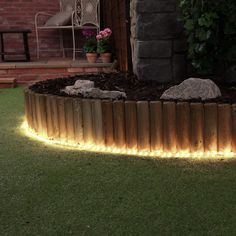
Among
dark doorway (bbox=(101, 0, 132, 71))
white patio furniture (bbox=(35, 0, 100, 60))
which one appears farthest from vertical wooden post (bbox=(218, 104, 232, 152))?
white patio furniture (bbox=(35, 0, 100, 60))

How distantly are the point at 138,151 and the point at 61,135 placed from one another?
2.18ft

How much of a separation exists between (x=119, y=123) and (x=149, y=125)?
209 mm

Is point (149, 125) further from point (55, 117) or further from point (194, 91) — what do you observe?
point (55, 117)

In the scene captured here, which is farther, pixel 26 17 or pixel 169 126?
pixel 26 17

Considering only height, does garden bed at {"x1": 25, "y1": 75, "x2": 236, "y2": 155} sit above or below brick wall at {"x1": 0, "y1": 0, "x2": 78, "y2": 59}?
below

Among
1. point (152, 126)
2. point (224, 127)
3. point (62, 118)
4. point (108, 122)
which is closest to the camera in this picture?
point (224, 127)

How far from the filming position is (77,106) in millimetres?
3111

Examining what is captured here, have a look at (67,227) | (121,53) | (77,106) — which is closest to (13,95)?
(121,53)

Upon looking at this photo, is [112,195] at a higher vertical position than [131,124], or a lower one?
lower

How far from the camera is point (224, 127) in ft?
9.09

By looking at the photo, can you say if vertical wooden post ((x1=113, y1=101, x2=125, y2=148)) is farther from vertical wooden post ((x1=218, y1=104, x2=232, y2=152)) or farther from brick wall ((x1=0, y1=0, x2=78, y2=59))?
brick wall ((x1=0, y1=0, x2=78, y2=59))

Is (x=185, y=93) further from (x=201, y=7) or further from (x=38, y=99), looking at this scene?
(x=38, y=99)

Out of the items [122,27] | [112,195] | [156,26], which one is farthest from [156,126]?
[122,27]

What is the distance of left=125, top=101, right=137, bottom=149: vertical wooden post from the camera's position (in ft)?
9.51
